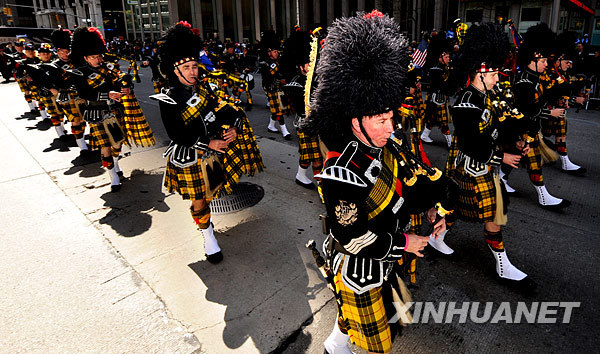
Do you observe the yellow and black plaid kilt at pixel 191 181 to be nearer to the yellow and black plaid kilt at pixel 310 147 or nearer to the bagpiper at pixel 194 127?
the bagpiper at pixel 194 127

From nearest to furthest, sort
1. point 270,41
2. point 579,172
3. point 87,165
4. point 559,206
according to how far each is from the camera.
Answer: point 559,206 → point 579,172 → point 87,165 → point 270,41

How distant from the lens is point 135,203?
520 centimetres

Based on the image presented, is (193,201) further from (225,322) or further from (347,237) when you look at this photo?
(347,237)

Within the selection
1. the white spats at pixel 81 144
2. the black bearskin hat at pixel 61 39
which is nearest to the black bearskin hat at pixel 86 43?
the black bearskin hat at pixel 61 39

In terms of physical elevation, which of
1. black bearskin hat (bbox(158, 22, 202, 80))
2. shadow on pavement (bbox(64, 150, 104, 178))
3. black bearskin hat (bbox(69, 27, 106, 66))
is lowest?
shadow on pavement (bbox(64, 150, 104, 178))

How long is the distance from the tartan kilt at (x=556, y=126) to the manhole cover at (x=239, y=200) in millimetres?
4503

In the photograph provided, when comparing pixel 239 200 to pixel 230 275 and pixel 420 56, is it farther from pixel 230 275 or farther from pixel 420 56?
pixel 420 56

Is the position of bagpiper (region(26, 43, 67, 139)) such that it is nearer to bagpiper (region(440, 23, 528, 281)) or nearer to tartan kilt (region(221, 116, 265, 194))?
tartan kilt (region(221, 116, 265, 194))

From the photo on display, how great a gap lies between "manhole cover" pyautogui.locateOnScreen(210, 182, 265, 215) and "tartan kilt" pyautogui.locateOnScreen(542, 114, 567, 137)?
4.50 m

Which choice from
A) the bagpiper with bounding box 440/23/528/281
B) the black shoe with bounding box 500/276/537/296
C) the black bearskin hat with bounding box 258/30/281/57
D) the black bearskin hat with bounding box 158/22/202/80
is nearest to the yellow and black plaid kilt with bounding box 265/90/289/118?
the black bearskin hat with bounding box 258/30/281/57

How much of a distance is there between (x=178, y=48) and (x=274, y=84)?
16.2ft

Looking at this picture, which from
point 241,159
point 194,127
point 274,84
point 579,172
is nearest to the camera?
point 194,127

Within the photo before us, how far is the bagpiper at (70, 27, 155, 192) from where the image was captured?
5477 millimetres

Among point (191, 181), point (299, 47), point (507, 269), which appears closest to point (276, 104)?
point (299, 47)
